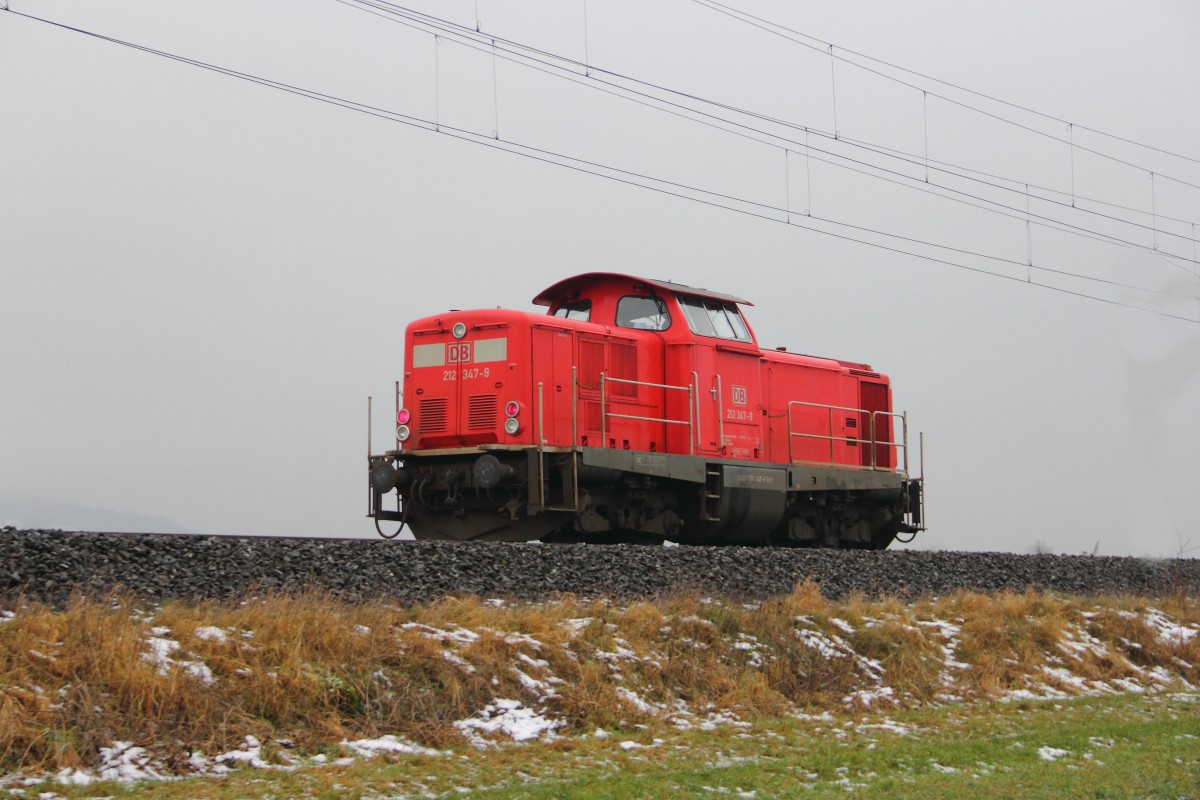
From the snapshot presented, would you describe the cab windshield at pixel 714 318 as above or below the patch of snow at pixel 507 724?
above

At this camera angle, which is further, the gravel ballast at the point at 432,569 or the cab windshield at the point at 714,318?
the cab windshield at the point at 714,318

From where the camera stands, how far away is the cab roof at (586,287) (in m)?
15.5

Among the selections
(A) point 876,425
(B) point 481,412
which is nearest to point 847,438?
(A) point 876,425

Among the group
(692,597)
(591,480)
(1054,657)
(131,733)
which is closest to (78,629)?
(131,733)

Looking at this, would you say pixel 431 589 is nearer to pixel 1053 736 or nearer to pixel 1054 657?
pixel 1053 736

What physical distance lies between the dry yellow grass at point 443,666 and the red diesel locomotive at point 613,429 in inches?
114

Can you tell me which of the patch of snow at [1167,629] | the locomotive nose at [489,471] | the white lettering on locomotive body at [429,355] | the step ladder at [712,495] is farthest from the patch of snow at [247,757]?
the patch of snow at [1167,629]

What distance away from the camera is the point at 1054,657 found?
12266mm

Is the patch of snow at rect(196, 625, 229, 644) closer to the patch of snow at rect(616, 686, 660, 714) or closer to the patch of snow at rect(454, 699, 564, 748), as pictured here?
the patch of snow at rect(454, 699, 564, 748)

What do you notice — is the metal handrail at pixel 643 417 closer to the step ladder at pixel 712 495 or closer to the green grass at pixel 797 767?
the step ladder at pixel 712 495

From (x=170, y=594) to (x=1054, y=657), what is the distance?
8.30 metres

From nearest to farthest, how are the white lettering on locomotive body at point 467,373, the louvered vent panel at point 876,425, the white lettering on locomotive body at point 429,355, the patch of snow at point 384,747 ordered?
1. the patch of snow at point 384,747
2. the white lettering on locomotive body at point 467,373
3. the white lettering on locomotive body at point 429,355
4. the louvered vent panel at point 876,425

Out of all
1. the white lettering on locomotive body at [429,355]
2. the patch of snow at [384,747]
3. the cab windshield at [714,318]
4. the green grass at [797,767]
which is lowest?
the green grass at [797,767]

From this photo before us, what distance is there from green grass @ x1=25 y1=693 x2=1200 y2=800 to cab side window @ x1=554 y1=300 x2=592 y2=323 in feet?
24.5
